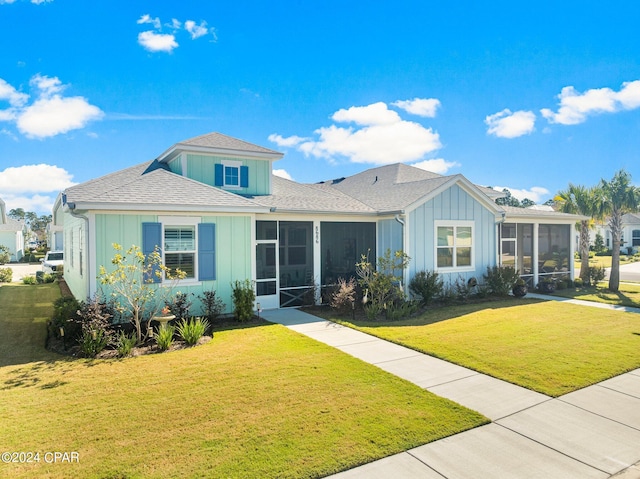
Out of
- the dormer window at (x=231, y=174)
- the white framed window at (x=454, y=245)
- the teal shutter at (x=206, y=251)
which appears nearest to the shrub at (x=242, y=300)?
the teal shutter at (x=206, y=251)

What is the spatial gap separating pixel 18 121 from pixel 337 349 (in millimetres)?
18923

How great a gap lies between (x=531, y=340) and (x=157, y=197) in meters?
9.78

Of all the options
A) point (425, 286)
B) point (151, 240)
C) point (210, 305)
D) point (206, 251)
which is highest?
point (151, 240)

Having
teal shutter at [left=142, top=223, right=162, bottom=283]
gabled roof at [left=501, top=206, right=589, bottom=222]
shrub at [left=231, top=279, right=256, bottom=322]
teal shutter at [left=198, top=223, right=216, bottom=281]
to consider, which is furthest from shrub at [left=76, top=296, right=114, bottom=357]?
gabled roof at [left=501, top=206, right=589, bottom=222]

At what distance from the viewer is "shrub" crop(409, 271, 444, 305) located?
13406 millimetres

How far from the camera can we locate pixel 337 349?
842 cm

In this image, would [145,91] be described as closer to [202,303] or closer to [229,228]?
[229,228]

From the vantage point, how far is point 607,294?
16312 mm

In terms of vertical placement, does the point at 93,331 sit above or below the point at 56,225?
below

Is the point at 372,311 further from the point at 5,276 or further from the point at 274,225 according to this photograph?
the point at 5,276

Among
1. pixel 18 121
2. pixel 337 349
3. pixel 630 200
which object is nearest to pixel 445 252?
pixel 337 349

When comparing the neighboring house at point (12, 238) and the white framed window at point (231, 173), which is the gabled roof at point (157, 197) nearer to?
the white framed window at point (231, 173)

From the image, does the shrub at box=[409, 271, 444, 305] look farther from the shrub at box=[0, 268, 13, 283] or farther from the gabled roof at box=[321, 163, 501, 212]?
the shrub at box=[0, 268, 13, 283]

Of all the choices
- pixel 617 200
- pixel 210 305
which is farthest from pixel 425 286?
pixel 617 200
